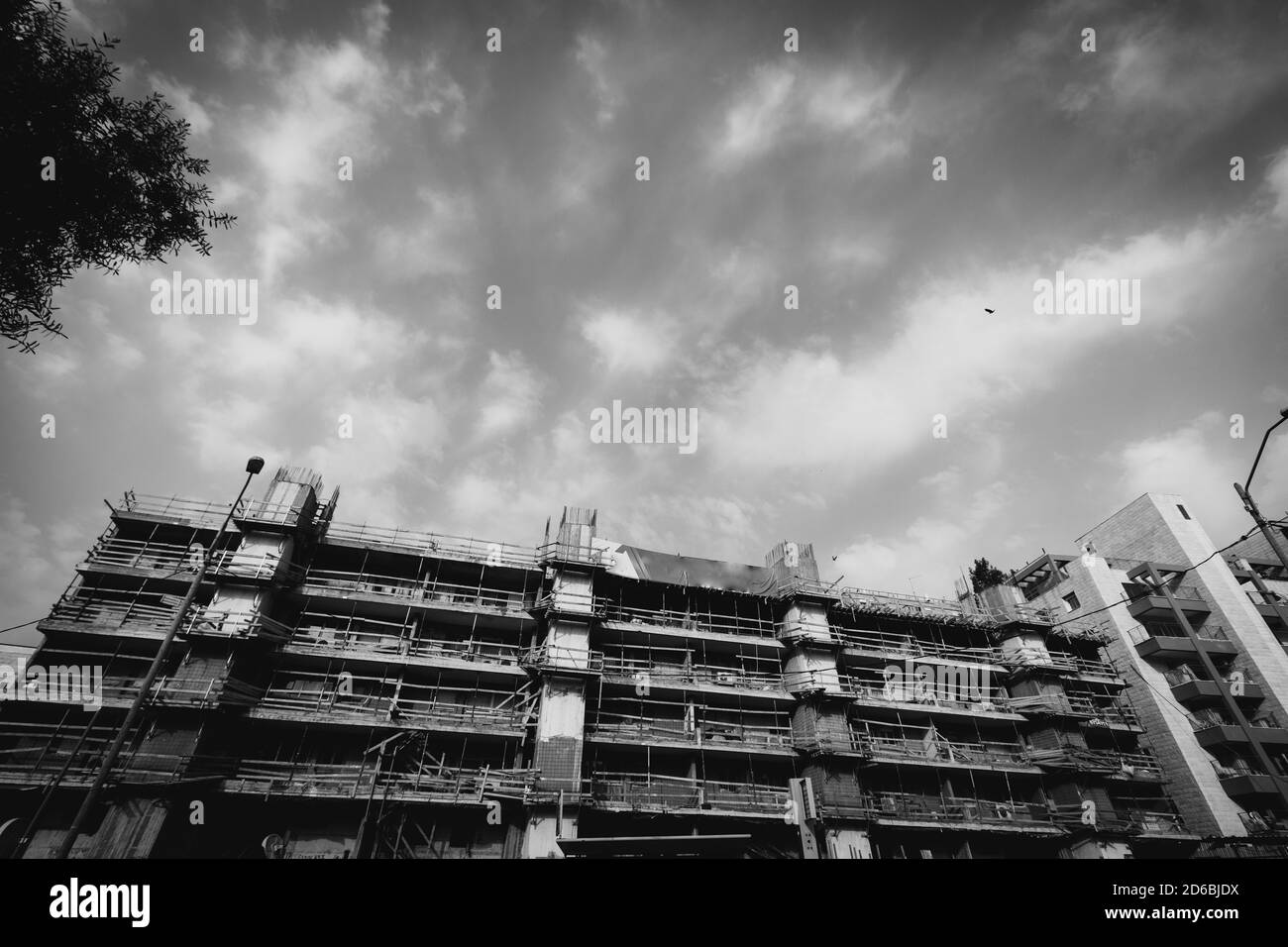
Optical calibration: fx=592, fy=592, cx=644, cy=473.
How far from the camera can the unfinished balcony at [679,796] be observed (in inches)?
1118

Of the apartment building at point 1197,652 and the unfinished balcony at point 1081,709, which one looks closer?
the apartment building at point 1197,652

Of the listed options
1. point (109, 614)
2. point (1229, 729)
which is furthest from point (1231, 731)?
point (109, 614)

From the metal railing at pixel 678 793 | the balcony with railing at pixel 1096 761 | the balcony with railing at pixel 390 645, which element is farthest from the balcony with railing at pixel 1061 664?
the balcony with railing at pixel 390 645

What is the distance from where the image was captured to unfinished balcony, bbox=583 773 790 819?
93.2 ft

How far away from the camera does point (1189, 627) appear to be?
41812mm

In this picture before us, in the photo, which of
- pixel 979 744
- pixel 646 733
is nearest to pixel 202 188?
pixel 646 733

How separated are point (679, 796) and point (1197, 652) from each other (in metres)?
38.3

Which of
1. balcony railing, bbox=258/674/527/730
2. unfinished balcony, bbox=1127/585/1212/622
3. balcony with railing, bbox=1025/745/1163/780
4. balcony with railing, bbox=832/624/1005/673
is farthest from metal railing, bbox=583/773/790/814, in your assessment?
unfinished balcony, bbox=1127/585/1212/622

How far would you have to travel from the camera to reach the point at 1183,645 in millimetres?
41500

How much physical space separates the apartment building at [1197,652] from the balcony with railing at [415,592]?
42037mm

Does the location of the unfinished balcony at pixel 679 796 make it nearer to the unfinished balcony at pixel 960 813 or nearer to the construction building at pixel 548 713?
the construction building at pixel 548 713
